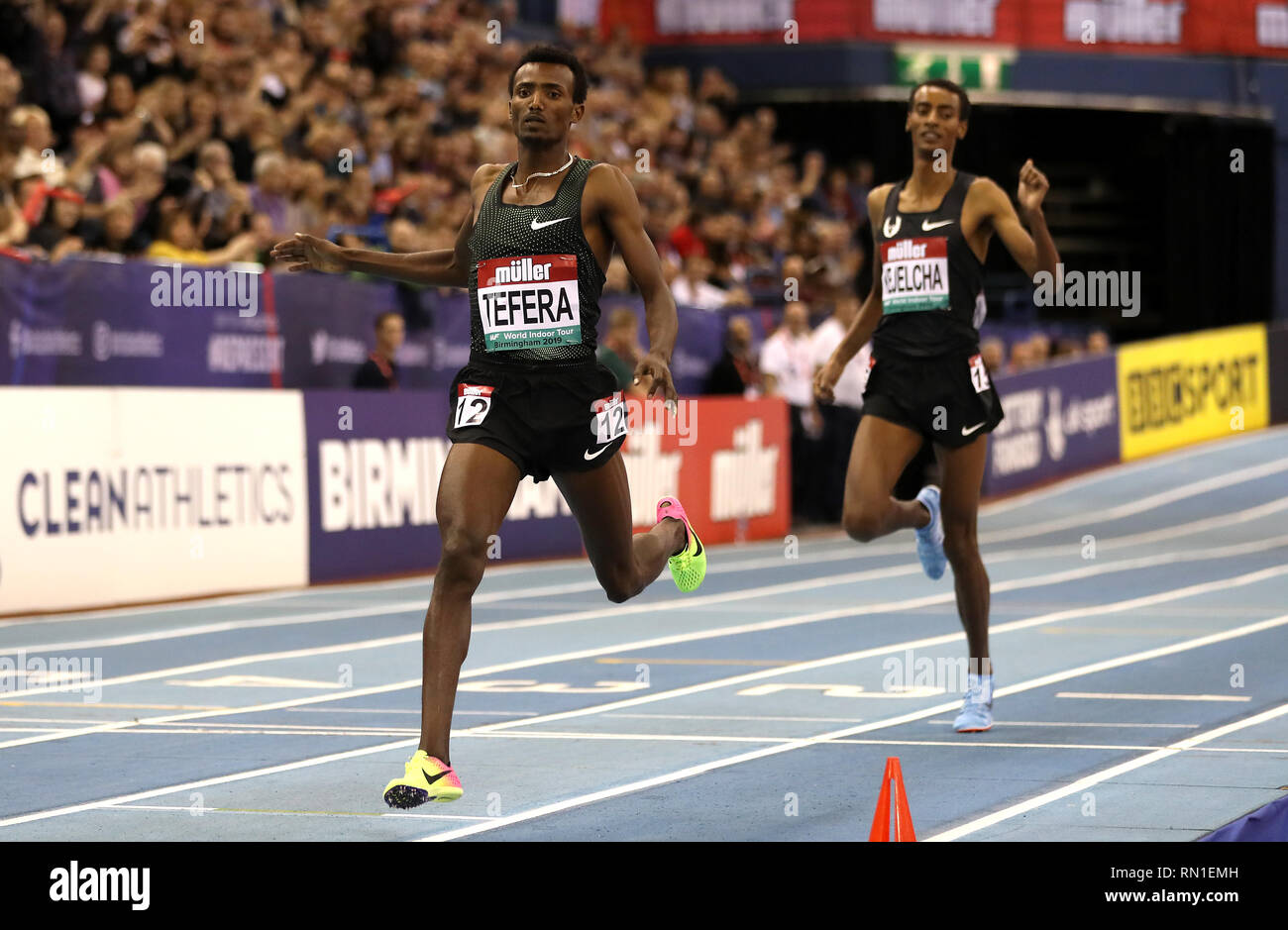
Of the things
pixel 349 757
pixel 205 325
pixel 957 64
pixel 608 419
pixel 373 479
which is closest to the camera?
pixel 608 419

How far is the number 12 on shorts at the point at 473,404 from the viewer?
22.7 feet

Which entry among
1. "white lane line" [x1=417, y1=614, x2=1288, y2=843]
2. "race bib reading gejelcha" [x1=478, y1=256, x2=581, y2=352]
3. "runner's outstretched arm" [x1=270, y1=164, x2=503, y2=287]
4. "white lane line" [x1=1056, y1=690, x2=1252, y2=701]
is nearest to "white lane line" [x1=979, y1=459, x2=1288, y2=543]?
"white lane line" [x1=417, y1=614, x2=1288, y2=843]

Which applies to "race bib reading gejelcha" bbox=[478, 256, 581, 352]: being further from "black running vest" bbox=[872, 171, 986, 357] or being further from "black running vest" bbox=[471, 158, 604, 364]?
"black running vest" bbox=[872, 171, 986, 357]

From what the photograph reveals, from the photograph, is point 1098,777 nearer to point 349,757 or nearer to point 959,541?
point 959,541

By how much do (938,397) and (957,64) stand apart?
2634cm

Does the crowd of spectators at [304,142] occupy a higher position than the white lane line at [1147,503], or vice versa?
the crowd of spectators at [304,142]

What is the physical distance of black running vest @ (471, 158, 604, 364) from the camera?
6.95 metres

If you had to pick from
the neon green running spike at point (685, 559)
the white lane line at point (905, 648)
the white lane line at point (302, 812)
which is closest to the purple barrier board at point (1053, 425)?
the white lane line at point (905, 648)

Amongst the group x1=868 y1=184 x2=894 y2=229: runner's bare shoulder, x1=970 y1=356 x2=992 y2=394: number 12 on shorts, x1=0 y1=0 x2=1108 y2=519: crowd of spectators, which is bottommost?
x1=970 y1=356 x2=992 y2=394: number 12 on shorts

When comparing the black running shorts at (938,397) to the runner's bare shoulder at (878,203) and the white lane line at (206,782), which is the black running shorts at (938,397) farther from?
the white lane line at (206,782)

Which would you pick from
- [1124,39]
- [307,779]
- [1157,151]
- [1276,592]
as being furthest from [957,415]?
[1157,151]

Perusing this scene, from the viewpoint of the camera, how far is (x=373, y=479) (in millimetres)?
16531

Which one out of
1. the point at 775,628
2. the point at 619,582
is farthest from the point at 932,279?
the point at 775,628
